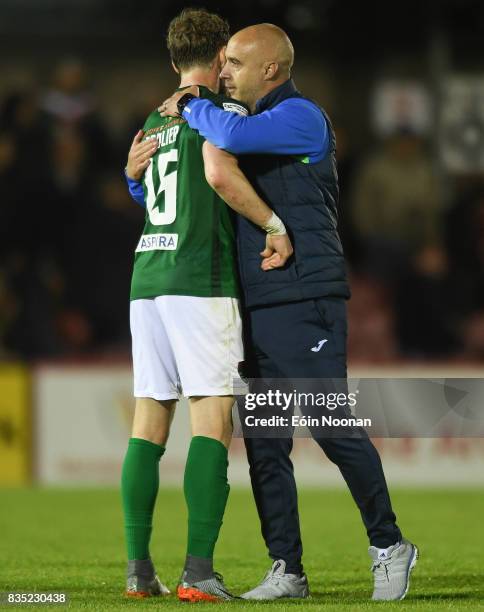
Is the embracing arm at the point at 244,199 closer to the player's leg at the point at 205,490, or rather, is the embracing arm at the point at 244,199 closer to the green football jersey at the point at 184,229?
the green football jersey at the point at 184,229

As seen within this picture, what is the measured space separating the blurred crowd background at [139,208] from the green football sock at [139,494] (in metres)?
7.31

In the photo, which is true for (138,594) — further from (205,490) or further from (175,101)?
(175,101)

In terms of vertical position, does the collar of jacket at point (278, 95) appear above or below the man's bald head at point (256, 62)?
below

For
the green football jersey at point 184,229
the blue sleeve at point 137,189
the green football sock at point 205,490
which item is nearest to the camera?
the green football sock at point 205,490

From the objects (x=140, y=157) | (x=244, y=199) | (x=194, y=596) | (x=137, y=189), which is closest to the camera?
(x=194, y=596)

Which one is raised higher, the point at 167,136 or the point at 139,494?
the point at 167,136

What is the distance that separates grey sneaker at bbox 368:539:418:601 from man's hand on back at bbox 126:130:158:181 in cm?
177

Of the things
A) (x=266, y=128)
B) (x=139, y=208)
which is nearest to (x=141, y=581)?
(x=266, y=128)

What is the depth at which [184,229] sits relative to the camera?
5.63 metres

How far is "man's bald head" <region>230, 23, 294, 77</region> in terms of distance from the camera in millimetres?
5711

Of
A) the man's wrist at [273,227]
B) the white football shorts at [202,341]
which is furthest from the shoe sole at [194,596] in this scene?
the man's wrist at [273,227]

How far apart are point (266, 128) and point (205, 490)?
1.40 meters

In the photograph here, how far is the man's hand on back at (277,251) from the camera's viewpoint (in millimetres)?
5551

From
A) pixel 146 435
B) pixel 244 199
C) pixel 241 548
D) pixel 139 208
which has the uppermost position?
pixel 244 199
